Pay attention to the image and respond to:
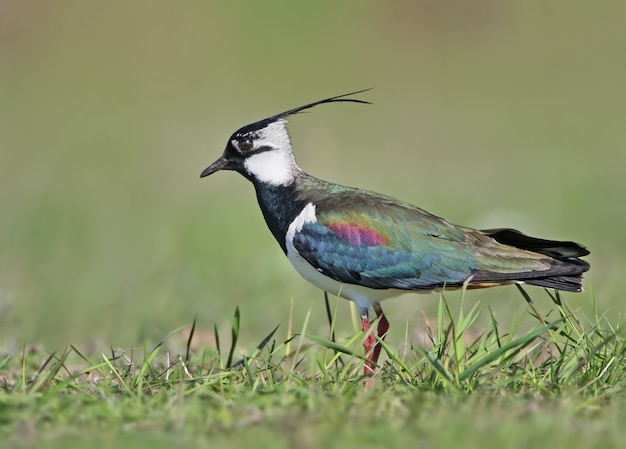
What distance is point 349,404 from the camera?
4312 millimetres

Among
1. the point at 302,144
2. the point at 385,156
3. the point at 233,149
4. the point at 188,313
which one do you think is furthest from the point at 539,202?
the point at 233,149

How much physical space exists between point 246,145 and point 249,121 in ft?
35.8

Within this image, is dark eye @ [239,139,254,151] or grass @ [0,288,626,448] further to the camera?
dark eye @ [239,139,254,151]

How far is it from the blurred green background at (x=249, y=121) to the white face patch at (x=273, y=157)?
1542 mm

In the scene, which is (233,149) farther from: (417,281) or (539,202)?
(539,202)

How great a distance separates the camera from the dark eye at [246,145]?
20.9ft

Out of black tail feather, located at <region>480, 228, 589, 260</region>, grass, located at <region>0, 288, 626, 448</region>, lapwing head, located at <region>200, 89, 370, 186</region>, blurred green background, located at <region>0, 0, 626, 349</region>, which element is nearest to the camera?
grass, located at <region>0, 288, 626, 448</region>

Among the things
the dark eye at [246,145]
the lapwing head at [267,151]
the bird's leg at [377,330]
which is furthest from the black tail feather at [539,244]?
the dark eye at [246,145]

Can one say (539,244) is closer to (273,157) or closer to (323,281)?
(323,281)

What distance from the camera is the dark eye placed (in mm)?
6379

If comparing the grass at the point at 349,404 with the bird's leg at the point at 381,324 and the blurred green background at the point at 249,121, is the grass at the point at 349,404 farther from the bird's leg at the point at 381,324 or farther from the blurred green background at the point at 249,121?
the blurred green background at the point at 249,121

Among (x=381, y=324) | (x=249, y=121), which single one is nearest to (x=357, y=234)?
(x=381, y=324)

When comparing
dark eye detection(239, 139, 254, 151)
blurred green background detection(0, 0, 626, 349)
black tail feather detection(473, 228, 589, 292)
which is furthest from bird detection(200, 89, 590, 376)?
blurred green background detection(0, 0, 626, 349)

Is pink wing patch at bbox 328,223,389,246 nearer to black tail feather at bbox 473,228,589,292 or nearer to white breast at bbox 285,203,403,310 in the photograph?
white breast at bbox 285,203,403,310
